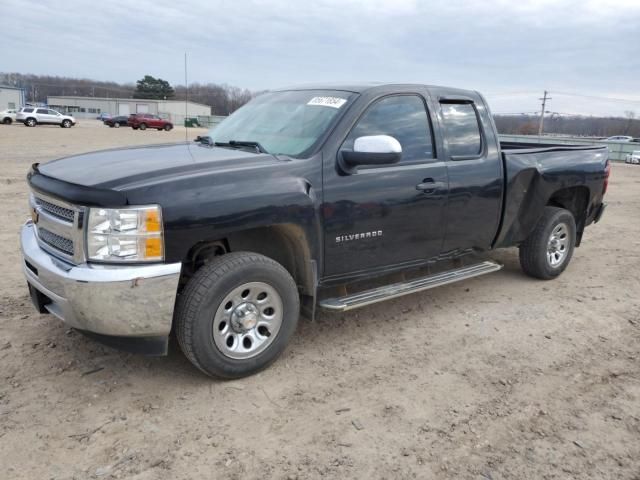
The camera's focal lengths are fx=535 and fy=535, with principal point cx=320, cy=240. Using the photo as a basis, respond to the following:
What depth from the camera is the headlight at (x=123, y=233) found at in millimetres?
2906

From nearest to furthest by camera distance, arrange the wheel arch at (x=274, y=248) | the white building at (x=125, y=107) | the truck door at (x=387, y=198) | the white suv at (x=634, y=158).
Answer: the wheel arch at (x=274, y=248) < the truck door at (x=387, y=198) < the white suv at (x=634, y=158) < the white building at (x=125, y=107)

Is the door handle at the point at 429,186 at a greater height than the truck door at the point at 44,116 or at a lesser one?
lesser

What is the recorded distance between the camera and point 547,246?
218 inches

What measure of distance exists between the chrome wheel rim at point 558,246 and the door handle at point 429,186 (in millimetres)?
2016

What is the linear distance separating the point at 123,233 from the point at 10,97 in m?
82.3

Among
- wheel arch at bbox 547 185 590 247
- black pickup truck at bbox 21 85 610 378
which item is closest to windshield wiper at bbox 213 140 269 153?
black pickup truck at bbox 21 85 610 378

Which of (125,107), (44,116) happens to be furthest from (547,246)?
(125,107)

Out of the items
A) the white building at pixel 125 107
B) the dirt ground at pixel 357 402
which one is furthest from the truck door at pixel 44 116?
the dirt ground at pixel 357 402

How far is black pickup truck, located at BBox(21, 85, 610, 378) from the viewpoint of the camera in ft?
9.70

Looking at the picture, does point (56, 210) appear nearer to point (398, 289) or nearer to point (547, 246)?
point (398, 289)

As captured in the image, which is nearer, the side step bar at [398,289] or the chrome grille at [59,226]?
the chrome grille at [59,226]

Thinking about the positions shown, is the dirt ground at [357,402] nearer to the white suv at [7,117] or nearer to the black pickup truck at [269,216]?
the black pickup truck at [269,216]

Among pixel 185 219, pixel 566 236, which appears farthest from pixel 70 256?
pixel 566 236

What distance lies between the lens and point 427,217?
13.9ft
